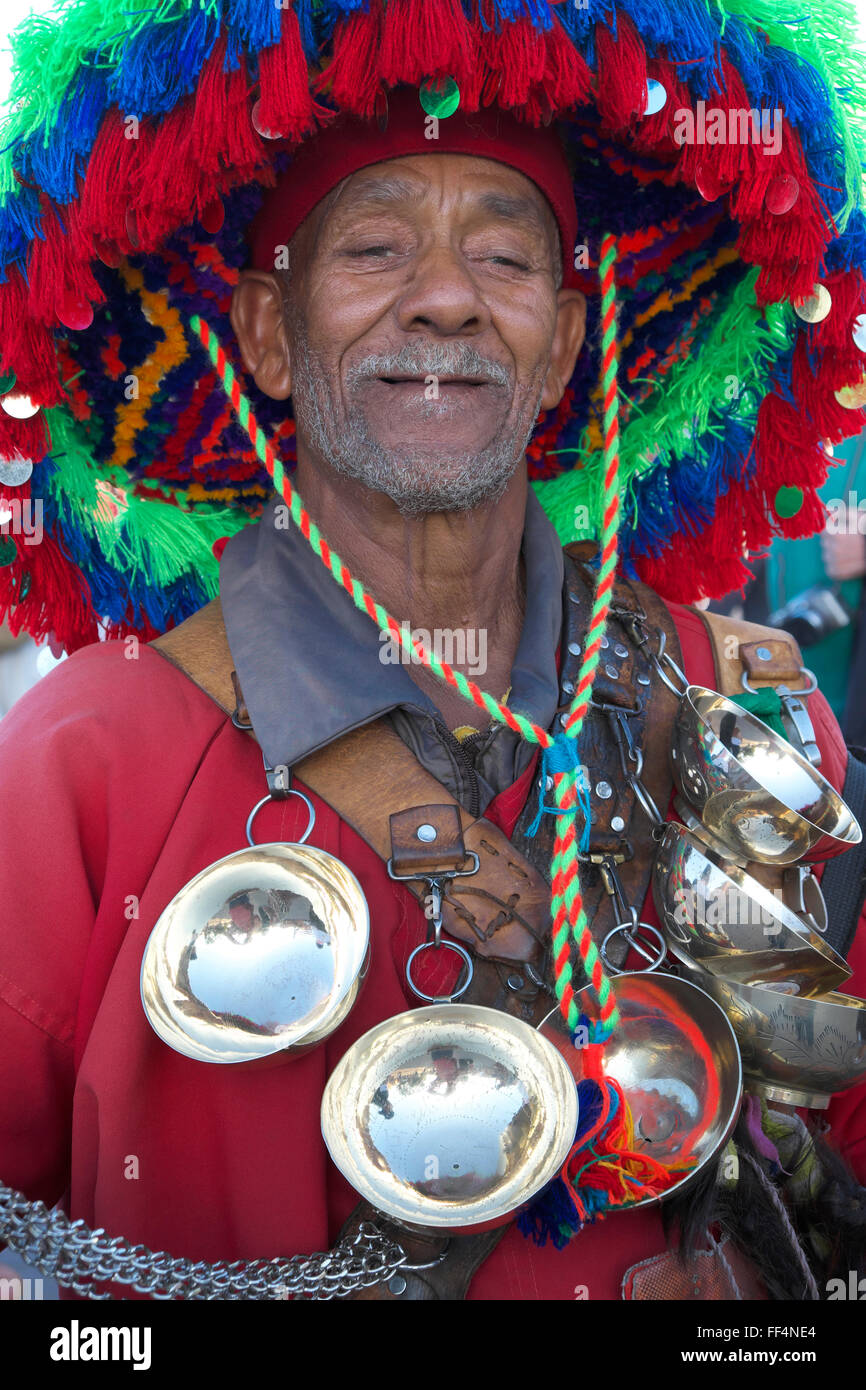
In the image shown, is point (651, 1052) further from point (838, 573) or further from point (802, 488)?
point (838, 573)

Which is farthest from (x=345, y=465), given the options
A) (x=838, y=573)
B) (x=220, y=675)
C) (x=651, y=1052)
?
(x=838, y=573)

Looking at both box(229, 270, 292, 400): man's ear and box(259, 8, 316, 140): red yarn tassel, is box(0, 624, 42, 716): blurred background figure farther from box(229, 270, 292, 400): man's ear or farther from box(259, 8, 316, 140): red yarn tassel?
box(259, 8, 316, 140): red yarn tassel

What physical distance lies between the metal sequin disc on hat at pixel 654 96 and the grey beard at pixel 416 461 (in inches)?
16.7

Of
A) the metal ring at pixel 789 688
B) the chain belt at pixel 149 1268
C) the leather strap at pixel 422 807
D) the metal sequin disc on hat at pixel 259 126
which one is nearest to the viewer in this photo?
the chain belt at pixel 149 1268

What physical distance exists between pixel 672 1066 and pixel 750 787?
0.42 m

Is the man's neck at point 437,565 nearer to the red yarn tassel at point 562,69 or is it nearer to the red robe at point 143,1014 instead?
the red robe at point 143,1014

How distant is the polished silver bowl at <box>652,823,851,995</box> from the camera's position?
6.22ft

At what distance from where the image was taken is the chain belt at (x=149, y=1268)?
Result: 5.38 feet

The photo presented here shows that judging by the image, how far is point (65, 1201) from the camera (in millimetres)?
1999

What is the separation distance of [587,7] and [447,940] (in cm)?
126

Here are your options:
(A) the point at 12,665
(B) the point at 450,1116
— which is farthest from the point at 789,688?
(A) the point at 12,665

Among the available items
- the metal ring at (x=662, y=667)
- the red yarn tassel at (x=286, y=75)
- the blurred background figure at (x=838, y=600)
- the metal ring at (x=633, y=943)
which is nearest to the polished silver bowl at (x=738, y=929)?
the metal ring at (x=633, y=943)

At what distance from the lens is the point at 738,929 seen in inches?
74.7

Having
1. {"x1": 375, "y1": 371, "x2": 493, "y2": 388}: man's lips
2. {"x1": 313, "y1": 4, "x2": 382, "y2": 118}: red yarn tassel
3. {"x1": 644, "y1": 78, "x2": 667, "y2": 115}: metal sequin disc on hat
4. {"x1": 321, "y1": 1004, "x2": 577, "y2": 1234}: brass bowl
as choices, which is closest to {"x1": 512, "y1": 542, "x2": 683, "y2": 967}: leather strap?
{"x1": 321, "y1": 1004, "x2": 577, "y2": 1234}: brass bowl
